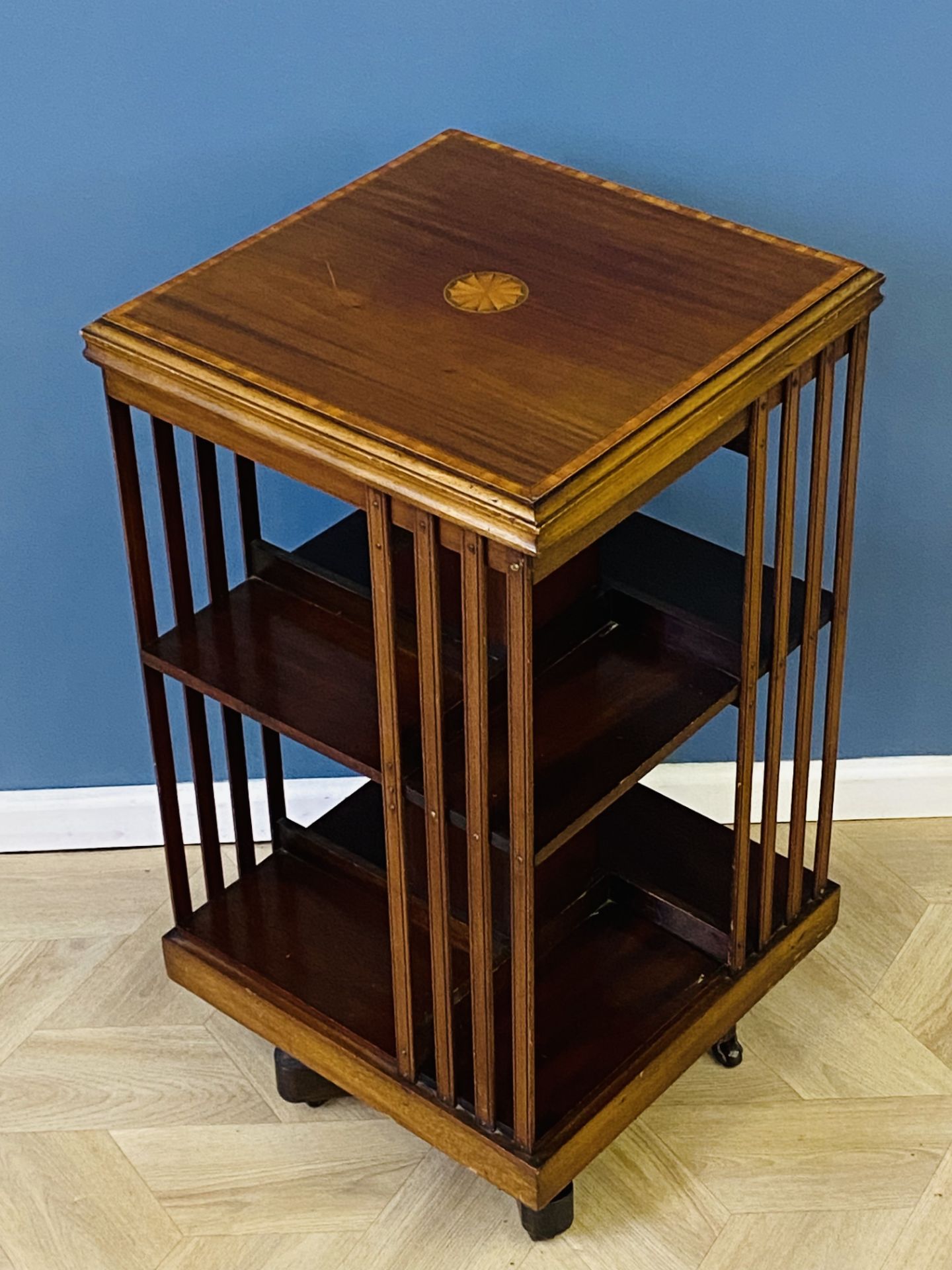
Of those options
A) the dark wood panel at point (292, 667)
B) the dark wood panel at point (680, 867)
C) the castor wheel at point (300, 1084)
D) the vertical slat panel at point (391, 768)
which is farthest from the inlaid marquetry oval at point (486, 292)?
the castor wheel at point (300, 1084)

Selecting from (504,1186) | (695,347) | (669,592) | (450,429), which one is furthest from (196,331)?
(504,1186)

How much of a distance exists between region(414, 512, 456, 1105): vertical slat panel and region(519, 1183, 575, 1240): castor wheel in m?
0.16

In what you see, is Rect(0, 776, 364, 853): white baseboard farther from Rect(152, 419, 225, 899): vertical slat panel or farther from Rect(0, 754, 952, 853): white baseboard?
Rect(152, 419, 225, 899): vertical slat panel

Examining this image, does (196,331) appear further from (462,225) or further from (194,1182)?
(194,1182)

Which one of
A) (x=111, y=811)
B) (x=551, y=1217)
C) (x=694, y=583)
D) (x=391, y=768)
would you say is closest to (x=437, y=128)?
(x=694, y=583)

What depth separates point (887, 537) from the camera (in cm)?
202

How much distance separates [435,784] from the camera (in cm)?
146

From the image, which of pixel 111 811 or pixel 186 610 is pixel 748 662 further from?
pixel 111 811

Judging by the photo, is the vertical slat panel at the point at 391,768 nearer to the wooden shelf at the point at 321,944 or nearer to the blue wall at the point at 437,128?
the wooden shelf at the point at 321,944

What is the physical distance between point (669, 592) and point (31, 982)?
2.85 ft

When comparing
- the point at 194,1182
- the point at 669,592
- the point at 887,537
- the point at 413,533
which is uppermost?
the point at 413,533

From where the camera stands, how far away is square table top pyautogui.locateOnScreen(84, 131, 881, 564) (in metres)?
1.34

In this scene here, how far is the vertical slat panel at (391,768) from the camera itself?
1.38 meters

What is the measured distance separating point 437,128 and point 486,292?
37 cm
